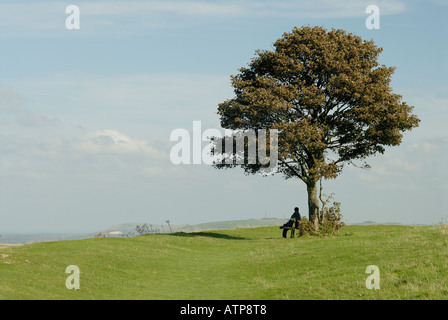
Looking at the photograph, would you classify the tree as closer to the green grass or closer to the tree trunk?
the tree trunk

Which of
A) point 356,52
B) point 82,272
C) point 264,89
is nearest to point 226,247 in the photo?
point 264,89

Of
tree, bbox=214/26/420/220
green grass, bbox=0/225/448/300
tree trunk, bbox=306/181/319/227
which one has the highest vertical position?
tree, bbox=214/26/420/220

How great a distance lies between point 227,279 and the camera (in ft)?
86.0

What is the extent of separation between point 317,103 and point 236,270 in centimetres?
2176

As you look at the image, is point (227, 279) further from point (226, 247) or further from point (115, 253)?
point (226, 247)

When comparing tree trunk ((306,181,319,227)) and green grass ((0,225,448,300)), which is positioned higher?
tree trunk ((306,181,319,227))

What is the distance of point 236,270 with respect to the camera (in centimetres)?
2911

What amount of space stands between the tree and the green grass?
10.7 m

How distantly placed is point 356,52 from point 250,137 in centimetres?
1280

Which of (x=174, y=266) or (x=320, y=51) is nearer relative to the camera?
(x=174, y=266)

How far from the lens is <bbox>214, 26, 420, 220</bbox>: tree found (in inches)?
1813

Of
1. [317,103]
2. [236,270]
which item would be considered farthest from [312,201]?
[236,270]

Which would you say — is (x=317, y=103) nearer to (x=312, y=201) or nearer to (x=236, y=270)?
(x=312, y=201)

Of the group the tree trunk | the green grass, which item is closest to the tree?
the tree trunk
